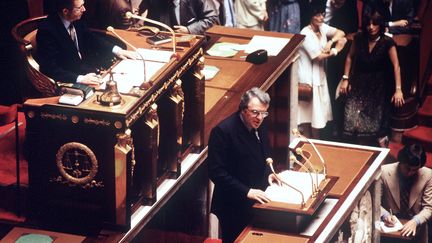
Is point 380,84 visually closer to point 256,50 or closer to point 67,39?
point 256,50

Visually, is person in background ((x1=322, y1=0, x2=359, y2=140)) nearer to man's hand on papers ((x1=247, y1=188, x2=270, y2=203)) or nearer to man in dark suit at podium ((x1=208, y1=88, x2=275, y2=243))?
man in dark suit at podium ((x1=208, y1=88, x2=275, y2=243))

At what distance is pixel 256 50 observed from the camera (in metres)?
11.2

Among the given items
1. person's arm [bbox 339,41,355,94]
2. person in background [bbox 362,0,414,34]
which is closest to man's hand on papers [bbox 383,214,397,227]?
person's arm [bbox 339,41,355,94]

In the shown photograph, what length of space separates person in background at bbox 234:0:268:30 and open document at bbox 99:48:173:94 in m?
3.09

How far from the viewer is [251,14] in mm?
12359

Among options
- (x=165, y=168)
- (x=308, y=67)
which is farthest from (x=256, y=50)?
(x=165, y=168)

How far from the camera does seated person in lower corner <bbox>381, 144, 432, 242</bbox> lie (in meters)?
10.5

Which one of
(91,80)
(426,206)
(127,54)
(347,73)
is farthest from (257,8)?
(91,80)

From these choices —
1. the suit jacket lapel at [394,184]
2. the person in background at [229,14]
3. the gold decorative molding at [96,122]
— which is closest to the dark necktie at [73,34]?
the gold decorative molding at [96,122]

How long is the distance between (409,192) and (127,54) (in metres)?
2.76

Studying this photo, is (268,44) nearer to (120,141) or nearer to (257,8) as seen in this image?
(257,8)

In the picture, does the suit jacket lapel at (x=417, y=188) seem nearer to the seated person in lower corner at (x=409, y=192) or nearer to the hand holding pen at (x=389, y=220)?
the seated person in lower corner at (x=409, y=192)

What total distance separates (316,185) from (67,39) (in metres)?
1.82

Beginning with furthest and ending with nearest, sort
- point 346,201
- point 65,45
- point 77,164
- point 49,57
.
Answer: point 346,201, point 65,45, point 49,57, point 77,164
